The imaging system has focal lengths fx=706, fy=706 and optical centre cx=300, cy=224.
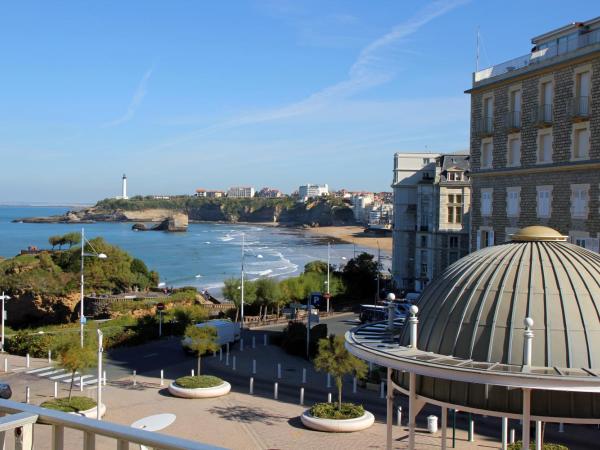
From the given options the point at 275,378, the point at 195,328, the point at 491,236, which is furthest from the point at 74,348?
the point at 491,236

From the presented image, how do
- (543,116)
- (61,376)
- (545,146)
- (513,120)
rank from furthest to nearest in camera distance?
(61,376) → (513,120) → (545,146) → (543,116)

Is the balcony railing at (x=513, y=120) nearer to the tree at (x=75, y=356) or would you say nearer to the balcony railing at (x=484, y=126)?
the balcony railing at (x=484, y=126)

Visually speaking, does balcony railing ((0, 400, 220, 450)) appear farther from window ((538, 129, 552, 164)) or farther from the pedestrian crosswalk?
window ((538, 129, 552, 164))

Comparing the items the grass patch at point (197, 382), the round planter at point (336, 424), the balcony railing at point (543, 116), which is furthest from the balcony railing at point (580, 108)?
the grass patch at point (197, 382)

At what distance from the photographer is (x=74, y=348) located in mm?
27406

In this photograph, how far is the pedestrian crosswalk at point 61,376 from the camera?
3155 cm

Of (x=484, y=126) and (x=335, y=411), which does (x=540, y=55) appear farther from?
(x=335, y=411)

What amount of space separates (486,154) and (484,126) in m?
1.33

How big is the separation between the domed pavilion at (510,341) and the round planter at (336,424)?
12.3m

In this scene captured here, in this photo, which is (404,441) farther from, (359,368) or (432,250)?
(432,250)

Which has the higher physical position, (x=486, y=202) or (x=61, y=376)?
(x=486, y=202)

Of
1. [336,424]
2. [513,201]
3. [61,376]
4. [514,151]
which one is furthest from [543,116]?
[61,376]

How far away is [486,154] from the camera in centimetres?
3338

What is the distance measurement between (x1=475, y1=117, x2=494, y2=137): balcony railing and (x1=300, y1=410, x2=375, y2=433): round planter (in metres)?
15.1
